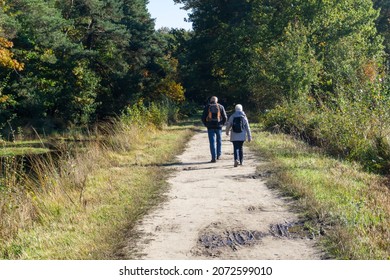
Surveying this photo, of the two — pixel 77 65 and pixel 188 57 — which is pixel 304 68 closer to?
pixel 77 65

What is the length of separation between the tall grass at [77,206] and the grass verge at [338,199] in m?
2.76

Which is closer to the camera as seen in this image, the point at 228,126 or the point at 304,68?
the point at 228,126

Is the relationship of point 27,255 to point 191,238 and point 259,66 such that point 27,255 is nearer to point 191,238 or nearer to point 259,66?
point 191,238

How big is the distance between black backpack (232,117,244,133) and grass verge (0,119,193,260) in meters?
2.29

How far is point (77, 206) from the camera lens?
8.12 m

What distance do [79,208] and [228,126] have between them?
5805 mm

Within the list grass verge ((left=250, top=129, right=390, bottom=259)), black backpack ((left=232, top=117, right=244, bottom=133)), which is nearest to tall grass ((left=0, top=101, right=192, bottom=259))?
black backpack ((left=232, top=117, right=244, bottom=133))

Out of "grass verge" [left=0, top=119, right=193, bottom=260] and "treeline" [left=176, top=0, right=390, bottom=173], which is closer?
"grass verge" [left=0, top=119, right=193, bottom=260]

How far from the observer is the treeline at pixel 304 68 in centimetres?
1363

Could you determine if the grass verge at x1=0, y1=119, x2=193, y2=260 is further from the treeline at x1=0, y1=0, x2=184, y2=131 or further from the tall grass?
the treeline at x1=0, y1=0, x2=184, y2=131

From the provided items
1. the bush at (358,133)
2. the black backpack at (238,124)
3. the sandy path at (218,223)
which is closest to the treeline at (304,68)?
the bush at (358,133)

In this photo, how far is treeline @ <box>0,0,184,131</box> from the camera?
28.8 meters

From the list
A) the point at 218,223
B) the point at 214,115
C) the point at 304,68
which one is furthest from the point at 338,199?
the point at 304,68

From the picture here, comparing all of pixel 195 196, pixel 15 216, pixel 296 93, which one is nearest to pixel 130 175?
pixel 195 196
